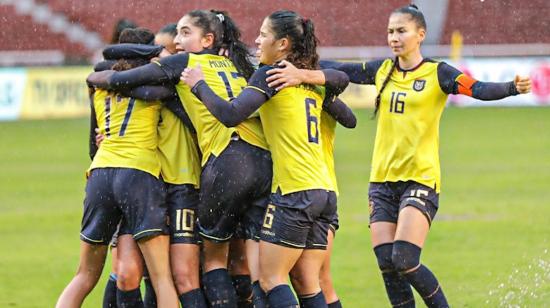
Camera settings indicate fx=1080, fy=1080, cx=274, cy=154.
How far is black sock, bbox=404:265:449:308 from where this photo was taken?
7.21m

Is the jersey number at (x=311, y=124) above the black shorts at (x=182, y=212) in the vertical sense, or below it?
above

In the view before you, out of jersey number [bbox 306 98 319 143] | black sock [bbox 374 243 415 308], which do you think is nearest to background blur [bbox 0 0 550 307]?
black sock [bbox 374 243 415 308]

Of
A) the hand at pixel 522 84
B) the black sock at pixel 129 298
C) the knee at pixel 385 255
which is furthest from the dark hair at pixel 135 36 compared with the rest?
the hand at pixel 522 84

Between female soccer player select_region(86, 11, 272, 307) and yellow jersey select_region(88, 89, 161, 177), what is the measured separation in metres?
0.19

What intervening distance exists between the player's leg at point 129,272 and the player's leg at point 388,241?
65.6 inches

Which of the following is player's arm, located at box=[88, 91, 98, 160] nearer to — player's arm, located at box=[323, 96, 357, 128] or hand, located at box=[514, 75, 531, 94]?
player's arm, located at box=[323, 96, 357, 128]

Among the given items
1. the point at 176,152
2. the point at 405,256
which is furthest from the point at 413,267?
the point at 176,152

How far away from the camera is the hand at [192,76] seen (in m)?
6.52

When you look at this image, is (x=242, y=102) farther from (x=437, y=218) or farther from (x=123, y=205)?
(x=437, y=218)

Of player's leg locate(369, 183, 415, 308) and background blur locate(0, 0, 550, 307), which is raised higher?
player's leg locate(369, 183, 415, 308)

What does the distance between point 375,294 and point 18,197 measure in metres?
8.17

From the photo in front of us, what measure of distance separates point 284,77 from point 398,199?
169 centimetres

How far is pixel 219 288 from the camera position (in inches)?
268

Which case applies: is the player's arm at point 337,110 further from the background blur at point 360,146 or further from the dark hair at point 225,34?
the background blur at point 360,146
